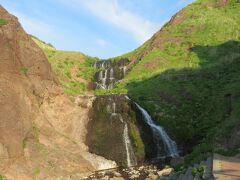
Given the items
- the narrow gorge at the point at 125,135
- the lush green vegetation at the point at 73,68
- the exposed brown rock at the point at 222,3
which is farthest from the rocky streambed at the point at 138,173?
the exposed brown rock at the point at 222,3

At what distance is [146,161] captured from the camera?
109 ft

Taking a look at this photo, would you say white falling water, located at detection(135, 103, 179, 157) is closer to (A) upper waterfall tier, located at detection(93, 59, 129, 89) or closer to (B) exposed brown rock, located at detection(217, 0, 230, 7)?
(A) upper waterfall tier, located at detection(93, 59, 129, 89)

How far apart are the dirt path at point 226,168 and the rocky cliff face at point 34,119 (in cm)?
1320

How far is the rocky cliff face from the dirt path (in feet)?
43.3

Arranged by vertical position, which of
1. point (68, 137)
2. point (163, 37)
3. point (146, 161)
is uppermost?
point (163, 37)

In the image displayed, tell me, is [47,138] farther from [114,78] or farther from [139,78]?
[114,78]

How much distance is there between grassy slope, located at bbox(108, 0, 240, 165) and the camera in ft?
122

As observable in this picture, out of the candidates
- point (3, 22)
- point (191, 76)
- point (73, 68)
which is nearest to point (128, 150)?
point (3, 22)

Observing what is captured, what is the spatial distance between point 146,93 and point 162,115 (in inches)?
247

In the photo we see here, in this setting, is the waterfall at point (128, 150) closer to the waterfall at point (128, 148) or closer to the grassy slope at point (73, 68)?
the waterfall at point (128, 148)

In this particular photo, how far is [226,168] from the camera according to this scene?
1695cm

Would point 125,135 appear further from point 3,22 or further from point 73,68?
point 73,68

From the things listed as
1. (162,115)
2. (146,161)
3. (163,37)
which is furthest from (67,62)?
(146,161)

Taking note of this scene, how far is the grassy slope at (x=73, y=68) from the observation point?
60000 millimetres
